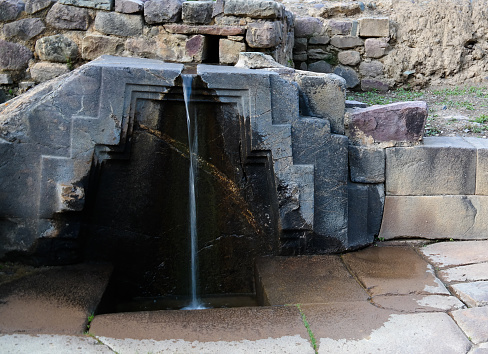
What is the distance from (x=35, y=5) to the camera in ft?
17.2

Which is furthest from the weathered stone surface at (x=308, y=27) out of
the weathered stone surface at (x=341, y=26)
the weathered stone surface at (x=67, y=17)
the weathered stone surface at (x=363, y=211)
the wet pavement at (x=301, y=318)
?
the wet pavement at (x=301, y=318)

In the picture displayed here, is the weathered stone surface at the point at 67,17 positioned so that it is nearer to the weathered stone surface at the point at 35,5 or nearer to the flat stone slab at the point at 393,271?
the weathered stone surface at the point at 35,5

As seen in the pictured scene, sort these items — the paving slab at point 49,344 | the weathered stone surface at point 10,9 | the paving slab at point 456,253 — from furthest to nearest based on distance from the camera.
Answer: the weathered stone surface at point 10,9 < the paving slab at point 456,253 < the paving slab at point 49,344

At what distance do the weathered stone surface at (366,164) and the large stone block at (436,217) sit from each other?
0.75ft

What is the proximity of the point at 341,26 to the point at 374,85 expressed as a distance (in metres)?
0.85

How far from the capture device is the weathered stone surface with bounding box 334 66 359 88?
22.0 ft

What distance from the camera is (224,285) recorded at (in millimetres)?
4051

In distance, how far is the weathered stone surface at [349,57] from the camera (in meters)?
6.68

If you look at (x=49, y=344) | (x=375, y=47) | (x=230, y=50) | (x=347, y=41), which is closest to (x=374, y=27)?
(x=375, y=47)

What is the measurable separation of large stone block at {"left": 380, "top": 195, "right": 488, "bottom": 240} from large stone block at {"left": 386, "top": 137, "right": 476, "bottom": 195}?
65 millimetres

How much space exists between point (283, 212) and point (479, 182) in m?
1.62

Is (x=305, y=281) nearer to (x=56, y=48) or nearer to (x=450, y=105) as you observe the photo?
(x=450, y=105)

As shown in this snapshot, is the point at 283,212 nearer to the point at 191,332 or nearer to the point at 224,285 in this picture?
the point at 224,285

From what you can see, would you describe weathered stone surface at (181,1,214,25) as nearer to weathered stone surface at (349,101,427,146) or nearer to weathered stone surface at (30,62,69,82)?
weathered stone surface at (30,62,69,82)
